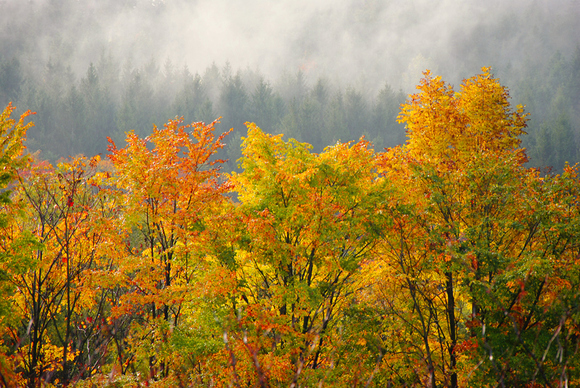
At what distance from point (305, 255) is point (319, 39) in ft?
595

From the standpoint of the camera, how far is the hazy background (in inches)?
4820

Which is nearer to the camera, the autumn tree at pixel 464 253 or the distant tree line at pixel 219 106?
the autumn tree at pixel 464 253

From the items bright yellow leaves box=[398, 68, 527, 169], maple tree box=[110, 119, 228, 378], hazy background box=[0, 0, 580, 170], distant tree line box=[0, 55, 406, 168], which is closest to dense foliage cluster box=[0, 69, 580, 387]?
maple tree box=[110, 119, 228, 378]

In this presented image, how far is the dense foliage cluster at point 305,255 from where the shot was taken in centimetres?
995

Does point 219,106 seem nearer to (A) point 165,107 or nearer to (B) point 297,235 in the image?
(A) point 165,107

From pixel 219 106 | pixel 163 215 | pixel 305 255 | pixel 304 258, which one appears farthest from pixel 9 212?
pixel 219 106

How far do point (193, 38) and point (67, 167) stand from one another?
18242 centimetres

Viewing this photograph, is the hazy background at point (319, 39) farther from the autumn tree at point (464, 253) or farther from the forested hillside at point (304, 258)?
the autumn tree at point (464, 253)

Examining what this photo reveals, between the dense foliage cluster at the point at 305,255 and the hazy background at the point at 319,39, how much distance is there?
312 ft

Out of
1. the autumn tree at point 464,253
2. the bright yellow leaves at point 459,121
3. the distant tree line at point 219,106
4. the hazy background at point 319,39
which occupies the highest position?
the hazy background at point 319,39

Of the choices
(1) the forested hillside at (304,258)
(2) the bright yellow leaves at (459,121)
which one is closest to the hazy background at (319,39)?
(2) the bright yellow leaves at (459,121)

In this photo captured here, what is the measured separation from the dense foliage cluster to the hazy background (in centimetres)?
9522

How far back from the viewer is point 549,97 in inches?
3875

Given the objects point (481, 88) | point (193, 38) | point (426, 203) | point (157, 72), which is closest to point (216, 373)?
point (426, 203)
